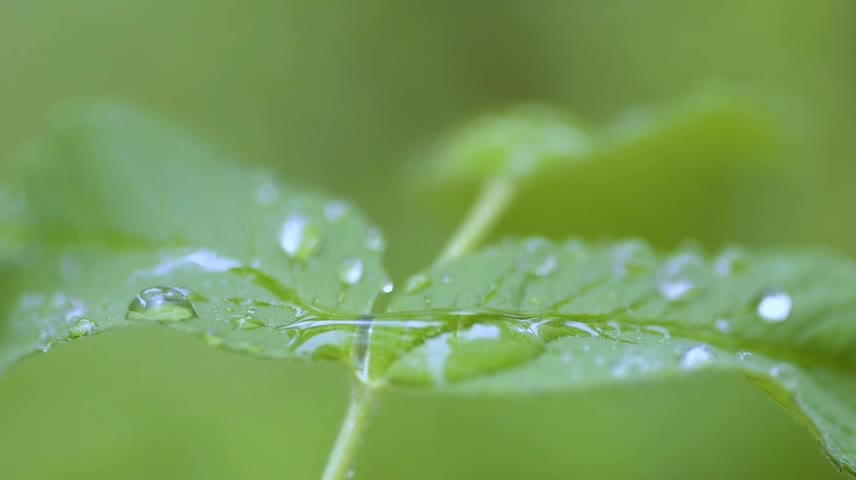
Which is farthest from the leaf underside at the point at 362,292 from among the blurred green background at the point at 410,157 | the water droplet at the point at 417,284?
the blurred green background at the point at 410,157

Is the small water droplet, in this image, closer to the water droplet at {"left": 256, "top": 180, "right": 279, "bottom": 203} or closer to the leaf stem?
the leaf stem

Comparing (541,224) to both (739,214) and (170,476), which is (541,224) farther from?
(170,476)

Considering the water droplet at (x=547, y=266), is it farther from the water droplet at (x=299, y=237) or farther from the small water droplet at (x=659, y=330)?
the water droplet at (x=299, y=237)

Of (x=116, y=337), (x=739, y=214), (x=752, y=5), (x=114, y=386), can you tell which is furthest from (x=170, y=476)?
(x=752, y=5)

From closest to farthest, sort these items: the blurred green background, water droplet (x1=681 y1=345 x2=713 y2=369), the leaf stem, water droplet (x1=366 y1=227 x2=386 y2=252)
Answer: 1. water droplet (x1=681 y1=345 x2=713 y2=369)
2. the leaf stem
3. water droplet (x1=366 y1=227 x2=386 y2=252)
4. the blurred green background

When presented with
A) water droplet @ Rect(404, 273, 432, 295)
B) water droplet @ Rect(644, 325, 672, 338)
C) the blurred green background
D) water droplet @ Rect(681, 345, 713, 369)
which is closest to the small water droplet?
water droplet @ Rect(644, 325, 672, 338)

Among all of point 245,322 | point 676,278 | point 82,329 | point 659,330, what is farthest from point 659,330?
point 82,329
